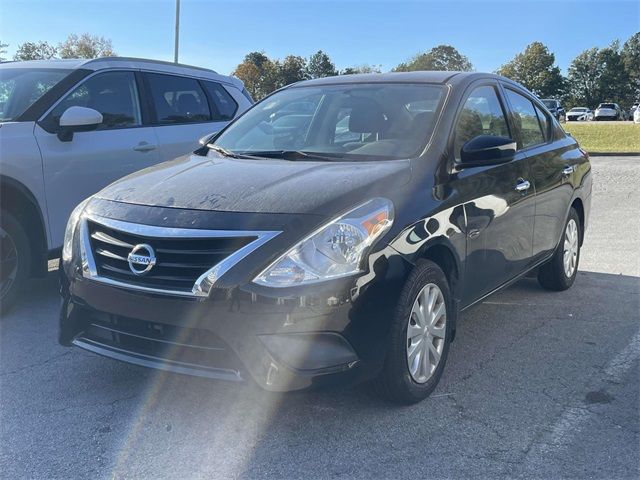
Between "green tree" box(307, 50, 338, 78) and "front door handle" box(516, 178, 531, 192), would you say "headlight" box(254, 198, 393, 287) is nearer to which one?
"front door handle" box(516, 178, 531, 192)

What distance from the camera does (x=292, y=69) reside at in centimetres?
7112

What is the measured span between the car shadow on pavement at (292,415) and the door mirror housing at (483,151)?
1.23m

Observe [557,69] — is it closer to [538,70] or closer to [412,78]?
[538,70]

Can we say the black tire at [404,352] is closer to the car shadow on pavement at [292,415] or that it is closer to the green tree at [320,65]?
the car shadow on pavement at [292,415]

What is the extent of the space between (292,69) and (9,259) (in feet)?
228

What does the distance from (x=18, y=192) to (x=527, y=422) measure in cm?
374

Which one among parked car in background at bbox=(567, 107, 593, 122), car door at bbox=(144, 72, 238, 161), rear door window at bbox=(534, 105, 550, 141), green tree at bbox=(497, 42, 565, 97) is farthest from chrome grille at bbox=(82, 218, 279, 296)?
green tree at bbox=(497, 42, 565, 97)

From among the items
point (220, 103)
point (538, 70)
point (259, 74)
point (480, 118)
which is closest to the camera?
point (480, 118)

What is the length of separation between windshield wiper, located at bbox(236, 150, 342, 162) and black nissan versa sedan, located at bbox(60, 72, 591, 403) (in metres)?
0.02

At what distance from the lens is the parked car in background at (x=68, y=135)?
4582 millimetres

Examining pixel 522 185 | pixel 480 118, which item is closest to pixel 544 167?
pixel 522 185

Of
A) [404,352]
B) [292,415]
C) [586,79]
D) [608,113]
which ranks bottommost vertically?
[292,415]

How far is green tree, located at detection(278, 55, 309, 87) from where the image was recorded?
2680 inches

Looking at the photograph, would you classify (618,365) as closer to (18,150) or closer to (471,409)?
(471,409)
